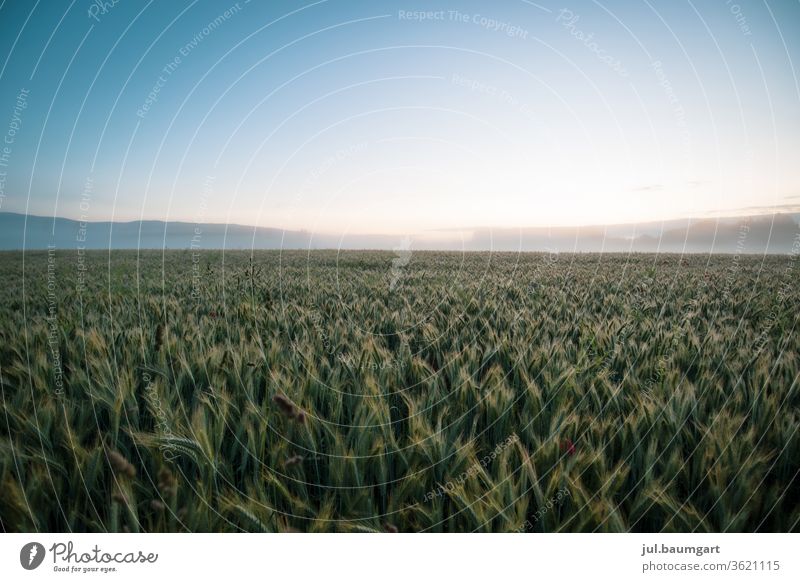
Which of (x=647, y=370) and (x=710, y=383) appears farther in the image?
(x=647, y=370)

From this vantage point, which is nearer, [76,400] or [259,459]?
[259,459]

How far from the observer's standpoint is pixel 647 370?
3.39 m

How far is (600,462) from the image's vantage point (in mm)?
2061

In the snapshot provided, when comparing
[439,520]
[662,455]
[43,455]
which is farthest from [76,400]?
[662,455]

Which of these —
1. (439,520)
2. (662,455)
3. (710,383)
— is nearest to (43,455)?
(439,520)

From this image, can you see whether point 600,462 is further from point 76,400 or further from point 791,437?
point 76,400

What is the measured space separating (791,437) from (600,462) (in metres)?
1.10

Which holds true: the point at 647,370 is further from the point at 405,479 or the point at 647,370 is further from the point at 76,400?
the point at 76,400
